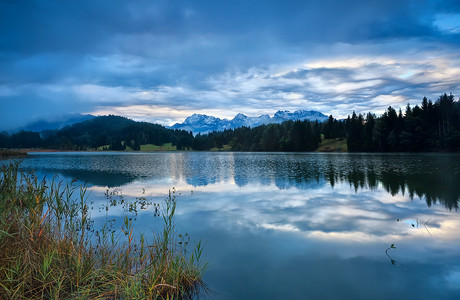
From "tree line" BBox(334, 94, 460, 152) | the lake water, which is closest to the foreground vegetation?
the lake water

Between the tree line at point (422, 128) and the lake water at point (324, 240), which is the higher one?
the tree line at point (422, 128)

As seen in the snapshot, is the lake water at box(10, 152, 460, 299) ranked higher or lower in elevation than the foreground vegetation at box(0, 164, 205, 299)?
lower

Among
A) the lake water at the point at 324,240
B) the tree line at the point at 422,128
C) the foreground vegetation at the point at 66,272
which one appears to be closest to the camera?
the foreground vegetation at the point at 66,272

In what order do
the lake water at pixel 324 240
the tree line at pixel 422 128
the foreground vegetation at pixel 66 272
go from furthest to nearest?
the tree line at pixel 422 128 → the lake water at pixel 324 240 → the foreground vegetation at pixel 66 272

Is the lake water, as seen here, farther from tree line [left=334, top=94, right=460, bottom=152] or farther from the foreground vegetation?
tree line [left=334, top=94, right=460, bottom=152]

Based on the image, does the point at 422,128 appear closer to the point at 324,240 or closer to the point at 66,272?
the point at 324,240

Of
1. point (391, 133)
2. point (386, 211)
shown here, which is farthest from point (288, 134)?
point (386, 211)

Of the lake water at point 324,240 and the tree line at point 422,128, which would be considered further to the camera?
the tree line at point 422,128

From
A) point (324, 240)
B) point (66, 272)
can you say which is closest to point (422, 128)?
point (324, 240)

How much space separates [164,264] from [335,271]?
17.7 feet

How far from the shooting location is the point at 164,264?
7391mm

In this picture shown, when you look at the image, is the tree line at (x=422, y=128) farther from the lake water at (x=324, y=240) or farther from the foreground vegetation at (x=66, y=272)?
the foreground vegetation at (x=66, y=272)

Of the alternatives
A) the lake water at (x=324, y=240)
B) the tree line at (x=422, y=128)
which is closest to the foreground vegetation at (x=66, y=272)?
the lake water at (x=324, y=240)

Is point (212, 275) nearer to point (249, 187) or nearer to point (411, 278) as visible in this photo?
point (411, 278)
